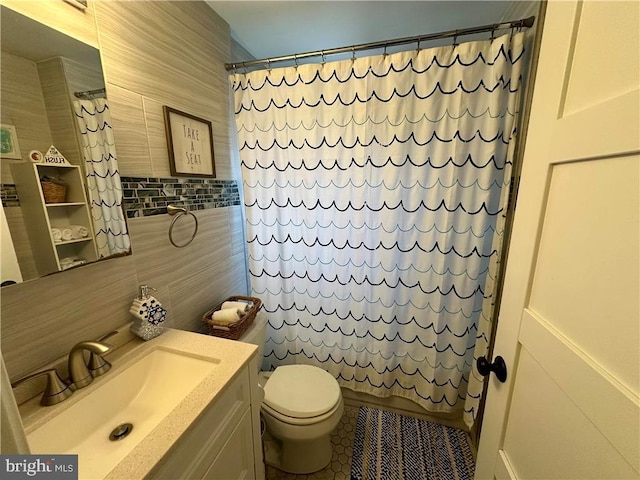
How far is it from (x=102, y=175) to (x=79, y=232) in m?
0.21

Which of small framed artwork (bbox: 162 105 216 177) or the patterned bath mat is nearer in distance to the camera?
small framed artwork (bbox: 162 105 216 177)

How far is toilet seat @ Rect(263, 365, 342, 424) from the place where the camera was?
4.02 ft

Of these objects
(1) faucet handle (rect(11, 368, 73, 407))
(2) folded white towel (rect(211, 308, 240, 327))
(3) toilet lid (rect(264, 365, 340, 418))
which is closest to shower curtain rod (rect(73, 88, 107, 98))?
(1) faucet handle (rect(11, 368, 73, 407))

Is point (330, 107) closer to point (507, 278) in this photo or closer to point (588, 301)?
point (507, 278)

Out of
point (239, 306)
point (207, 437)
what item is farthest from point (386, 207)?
point (207, 437)

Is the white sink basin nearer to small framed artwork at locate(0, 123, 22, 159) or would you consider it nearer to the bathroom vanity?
the bathroom vanity

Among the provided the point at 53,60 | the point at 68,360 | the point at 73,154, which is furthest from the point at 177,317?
the point at 53,60

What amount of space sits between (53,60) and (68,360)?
899mm

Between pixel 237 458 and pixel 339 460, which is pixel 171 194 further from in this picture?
pixel 339 460

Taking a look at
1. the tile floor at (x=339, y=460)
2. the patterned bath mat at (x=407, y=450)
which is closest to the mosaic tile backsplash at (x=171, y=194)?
the tile floor at (x=339, y=460)

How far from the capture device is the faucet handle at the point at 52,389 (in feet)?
2.39

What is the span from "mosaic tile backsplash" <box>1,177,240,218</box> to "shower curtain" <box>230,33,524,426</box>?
0.17 metres

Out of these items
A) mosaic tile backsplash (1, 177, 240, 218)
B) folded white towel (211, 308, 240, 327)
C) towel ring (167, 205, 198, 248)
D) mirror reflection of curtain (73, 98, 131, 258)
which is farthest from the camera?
folded white towel (211, 308, 240, 327)

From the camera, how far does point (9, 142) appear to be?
2.17 feet
